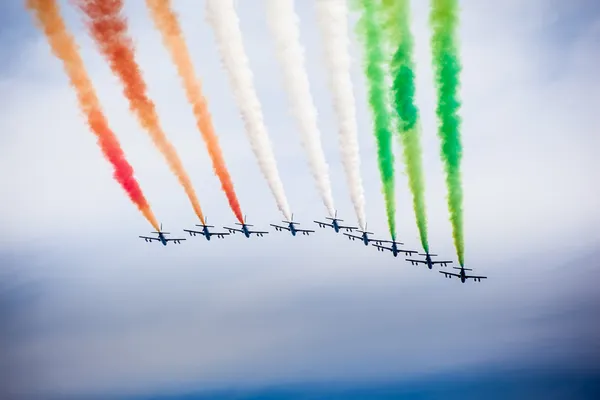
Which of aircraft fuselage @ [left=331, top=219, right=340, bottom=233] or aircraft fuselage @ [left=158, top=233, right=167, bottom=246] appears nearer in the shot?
aircraft fuselage @ [left=331, top=219, right=340, bottom=233]

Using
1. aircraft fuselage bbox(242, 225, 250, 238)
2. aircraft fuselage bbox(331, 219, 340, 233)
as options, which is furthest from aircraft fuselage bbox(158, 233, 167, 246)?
aircraft fuselage bbox(331, 219, 340, 233)

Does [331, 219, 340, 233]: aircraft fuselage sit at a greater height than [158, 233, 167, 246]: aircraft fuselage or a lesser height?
greater

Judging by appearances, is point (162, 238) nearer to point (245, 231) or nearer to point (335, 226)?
point (245, 231)

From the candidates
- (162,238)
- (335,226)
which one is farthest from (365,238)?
(162,238)

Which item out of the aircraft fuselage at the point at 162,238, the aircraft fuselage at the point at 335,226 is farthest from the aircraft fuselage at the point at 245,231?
the aircraft fuselage at the point at 335,226

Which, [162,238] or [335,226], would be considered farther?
[162,238]

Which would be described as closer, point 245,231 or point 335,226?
point 335,226

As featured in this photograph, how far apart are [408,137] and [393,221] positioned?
217 inches

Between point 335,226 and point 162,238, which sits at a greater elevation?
point 335,226

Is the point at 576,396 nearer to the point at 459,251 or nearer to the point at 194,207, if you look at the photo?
the point at 459,251

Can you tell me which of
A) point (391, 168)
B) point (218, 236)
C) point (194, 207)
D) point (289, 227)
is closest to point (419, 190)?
point (391, 168)

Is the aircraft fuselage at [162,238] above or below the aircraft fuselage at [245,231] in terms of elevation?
below

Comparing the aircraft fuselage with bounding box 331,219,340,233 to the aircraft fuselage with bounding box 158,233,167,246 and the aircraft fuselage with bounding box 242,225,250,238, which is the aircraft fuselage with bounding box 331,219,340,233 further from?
the aircraft fuselage with bounding box 158,233,167,246

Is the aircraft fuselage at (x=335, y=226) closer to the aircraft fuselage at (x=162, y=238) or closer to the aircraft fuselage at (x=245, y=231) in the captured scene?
the aircraft fuselage at (x=245, y=231)
